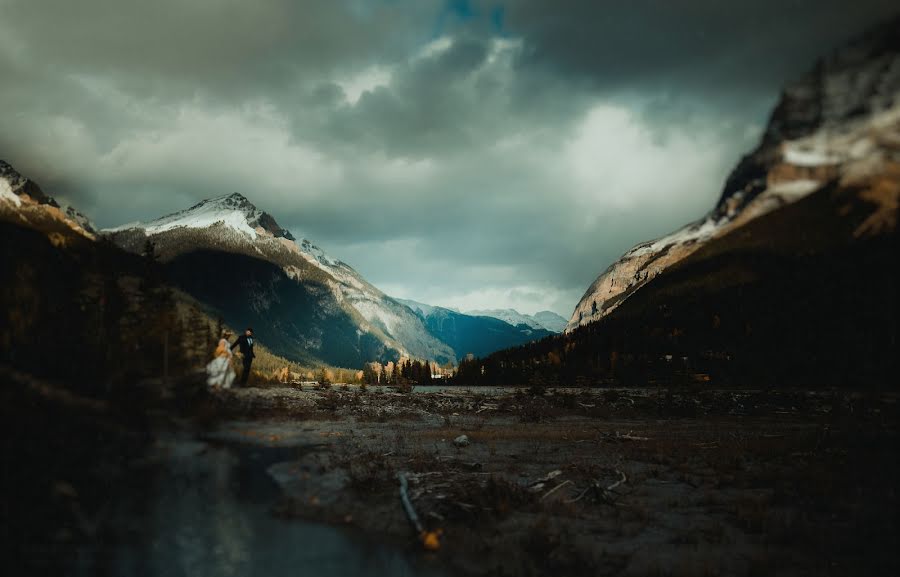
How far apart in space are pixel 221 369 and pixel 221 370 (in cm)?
1

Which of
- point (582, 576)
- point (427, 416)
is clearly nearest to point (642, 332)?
point (427, 416)

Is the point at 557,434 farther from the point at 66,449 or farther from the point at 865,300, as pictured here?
the point at 66,449

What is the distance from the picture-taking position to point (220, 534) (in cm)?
673

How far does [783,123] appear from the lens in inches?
223

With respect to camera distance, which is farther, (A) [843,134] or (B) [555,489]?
(B) [555,489]

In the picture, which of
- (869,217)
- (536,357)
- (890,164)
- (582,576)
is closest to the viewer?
(890,164)

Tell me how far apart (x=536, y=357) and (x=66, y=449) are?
156286 millimetres

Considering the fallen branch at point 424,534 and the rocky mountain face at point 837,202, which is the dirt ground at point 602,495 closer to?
the fallen branch at point 424,534

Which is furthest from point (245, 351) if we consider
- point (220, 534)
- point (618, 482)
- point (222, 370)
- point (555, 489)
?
point (618, 482)

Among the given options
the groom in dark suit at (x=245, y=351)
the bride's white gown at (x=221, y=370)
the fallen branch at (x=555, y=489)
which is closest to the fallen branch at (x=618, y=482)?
the fallen branch at (x=555, y=489)

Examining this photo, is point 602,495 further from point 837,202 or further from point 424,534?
point 837,202

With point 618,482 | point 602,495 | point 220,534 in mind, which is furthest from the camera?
point 618,482

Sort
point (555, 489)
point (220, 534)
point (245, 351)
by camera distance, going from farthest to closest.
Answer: point (555, 489)
point (245, 351)
point (220, 534)

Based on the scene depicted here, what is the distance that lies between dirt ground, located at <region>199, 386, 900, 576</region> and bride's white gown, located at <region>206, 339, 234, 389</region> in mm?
216
